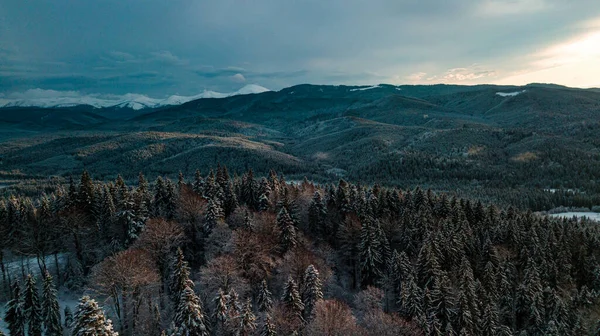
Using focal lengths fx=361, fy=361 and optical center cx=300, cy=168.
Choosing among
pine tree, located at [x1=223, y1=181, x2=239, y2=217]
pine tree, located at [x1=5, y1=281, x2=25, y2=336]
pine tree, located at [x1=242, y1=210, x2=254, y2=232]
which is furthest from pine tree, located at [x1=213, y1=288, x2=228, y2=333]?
pine tree, located at [x1=223, y1=181, x2=239, y2=217]

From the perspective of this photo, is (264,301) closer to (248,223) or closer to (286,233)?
(286,233)

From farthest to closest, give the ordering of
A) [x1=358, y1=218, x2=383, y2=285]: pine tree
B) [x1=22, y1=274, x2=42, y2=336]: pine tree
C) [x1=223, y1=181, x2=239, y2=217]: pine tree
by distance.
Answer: [x1=223, y1=181, x2=239, y2=217]: pine tree < [x1=358, y1=218, x2=383, y2=285]: pine tree < [x1=22, y1=274, x2=42, y2=336]: pine tree

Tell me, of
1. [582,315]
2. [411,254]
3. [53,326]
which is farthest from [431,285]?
[53,326]

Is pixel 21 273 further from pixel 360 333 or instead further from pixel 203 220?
pixel 360 333

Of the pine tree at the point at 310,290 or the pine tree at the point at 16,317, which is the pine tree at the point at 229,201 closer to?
the pine tree at the point at 310,290

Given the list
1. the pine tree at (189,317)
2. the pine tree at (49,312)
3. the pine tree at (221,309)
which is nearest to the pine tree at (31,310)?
the pine tree at (49,312)

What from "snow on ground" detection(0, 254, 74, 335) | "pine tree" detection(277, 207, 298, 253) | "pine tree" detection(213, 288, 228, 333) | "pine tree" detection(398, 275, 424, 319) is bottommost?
"snow on ground" detection(0, 254, 74, 335)

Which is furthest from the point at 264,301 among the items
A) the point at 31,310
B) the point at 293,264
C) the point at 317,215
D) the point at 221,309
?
the point at 31,310

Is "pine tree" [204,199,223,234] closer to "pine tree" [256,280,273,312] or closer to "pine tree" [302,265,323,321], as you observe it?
"pine tree" [256,280,273,312]
